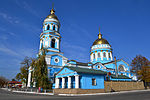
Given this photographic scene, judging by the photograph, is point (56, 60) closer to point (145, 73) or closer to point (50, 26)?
point (50, 26)

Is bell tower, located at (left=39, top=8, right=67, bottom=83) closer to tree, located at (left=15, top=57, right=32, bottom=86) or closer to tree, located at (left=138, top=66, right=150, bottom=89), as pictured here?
tree, located at (left=15, top=57, right=32, bottom=86)

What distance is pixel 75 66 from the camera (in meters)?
35.9

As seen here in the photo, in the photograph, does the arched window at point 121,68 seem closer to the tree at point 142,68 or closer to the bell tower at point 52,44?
the tree at point 142,68

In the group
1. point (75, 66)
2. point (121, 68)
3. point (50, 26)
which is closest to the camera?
point (75, 66)

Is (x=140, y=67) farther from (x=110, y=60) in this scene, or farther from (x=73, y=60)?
(x=73, y=60)

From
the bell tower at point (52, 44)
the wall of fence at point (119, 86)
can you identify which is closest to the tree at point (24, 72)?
the bell tower at point (52, 44)

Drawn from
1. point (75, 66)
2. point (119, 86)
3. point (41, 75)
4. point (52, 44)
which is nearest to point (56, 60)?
point (52, 44)

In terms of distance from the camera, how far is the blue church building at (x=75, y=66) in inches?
820

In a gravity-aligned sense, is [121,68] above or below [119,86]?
above

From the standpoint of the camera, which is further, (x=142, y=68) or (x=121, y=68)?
(x=121, y=68)

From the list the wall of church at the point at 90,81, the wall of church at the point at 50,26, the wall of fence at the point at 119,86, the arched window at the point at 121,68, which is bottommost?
the wall of fence at the point at 119,86

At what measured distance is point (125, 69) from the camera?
156ft

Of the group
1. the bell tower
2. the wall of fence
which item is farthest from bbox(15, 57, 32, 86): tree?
the wall of fence

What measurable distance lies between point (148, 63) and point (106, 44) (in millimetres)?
19282
